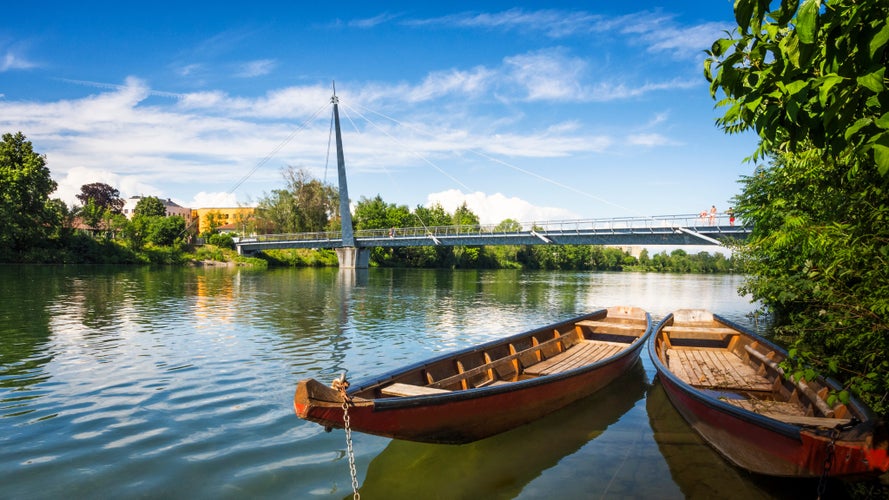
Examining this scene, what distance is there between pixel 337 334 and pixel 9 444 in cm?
1028

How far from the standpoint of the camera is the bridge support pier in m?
66.1

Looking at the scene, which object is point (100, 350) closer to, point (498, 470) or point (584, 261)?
point (498, 470)

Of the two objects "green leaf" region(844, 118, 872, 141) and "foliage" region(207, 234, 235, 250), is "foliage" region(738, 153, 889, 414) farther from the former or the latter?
"foliage" region(207, 234, 235, 250)

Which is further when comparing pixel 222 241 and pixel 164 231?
pixel 222 241

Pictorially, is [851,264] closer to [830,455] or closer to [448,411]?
[830,455]

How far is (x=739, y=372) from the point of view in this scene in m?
10.4

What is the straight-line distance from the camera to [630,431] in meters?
8.65

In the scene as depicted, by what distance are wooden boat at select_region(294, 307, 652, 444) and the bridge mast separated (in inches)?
2085

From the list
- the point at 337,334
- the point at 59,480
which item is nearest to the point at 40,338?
the point at 337,334

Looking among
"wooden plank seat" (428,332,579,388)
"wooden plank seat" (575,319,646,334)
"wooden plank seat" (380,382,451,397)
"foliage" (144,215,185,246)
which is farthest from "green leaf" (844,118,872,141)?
"foliage" (144,215,185,246)

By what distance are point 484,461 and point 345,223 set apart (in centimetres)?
5862

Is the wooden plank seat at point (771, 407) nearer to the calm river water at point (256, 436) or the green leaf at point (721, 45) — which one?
the calm river water at point (256, 436)

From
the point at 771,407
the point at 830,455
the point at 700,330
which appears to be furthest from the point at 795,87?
the point at 700,330

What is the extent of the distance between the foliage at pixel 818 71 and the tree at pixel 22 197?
58731 millimetres
